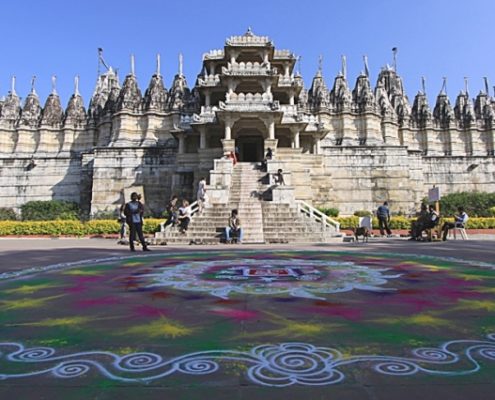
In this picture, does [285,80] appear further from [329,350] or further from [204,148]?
[329,350]

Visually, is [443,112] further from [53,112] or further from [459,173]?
[53,112]

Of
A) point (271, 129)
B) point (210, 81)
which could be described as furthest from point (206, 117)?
point (271, 129)

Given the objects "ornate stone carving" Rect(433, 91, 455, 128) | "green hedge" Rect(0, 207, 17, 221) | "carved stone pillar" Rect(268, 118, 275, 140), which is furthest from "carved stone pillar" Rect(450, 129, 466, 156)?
"green hedge" Rect(0, 207, 17, 221)

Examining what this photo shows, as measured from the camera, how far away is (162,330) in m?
3.23

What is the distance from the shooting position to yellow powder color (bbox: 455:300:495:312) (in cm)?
398

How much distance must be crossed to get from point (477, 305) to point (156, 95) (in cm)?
3556

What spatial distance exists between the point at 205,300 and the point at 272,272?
2.23m

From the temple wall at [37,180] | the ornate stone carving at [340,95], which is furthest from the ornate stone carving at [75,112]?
the ornate stone carving at [340,95]

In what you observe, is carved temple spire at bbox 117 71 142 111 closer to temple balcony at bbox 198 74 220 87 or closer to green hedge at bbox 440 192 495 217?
temple balcony at bbox 198 74 220 87

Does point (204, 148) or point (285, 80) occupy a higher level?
point (285, 80)

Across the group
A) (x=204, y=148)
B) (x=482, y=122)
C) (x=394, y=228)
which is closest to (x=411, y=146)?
(x=482, y=122)

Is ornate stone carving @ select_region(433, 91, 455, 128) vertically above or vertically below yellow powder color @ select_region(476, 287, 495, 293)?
above

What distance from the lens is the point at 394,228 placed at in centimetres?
2083

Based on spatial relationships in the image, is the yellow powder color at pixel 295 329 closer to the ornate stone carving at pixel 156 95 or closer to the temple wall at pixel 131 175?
the temple wall at pixel 131 175
